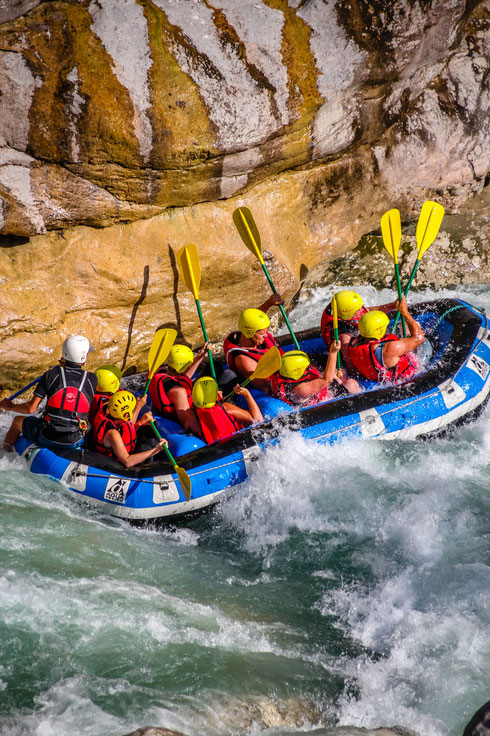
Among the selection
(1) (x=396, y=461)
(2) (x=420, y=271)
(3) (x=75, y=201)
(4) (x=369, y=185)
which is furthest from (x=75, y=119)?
(2) (x=420, y=271)

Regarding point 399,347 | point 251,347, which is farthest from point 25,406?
point 399,347

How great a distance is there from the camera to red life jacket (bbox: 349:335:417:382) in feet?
18.4

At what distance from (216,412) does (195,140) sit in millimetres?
2614

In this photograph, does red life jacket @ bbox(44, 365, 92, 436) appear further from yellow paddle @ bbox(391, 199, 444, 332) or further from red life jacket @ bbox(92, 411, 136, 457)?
yellow paddle @ bbox(391, 199, 444, 332)

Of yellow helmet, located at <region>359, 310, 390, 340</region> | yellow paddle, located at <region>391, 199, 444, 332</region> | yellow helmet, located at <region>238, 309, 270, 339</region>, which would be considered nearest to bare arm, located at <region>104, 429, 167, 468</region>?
yellow helmet, located at <region>238, 309, 270, 339</region>

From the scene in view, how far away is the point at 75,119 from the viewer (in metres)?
5.79

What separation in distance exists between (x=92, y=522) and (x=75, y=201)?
9.61 ft

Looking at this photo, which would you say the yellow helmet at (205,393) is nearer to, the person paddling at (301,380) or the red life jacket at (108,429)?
the red life jacket at (108,429)

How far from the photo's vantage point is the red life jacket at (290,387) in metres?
5.41

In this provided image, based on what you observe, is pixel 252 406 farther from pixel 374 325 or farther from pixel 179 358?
pixel 374 325

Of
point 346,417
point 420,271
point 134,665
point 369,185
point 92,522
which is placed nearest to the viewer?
point 134,665

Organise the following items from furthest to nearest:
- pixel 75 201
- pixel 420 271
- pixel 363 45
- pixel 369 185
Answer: pixel 420 271 < pixel 369 185 < pixel 363 45 < pixel 75 201

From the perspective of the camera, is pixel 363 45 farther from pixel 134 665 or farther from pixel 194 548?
pixel 134 665

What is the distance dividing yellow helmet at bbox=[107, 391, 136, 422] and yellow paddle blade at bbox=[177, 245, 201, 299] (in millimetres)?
1742
